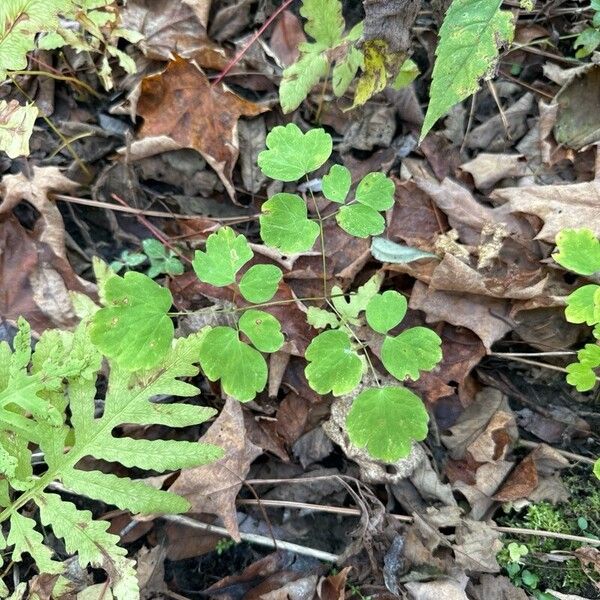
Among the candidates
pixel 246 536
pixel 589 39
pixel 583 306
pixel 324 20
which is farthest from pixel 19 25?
pixel 589 39

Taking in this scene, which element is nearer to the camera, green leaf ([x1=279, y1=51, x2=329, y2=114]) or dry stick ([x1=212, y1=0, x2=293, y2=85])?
green leaf ([x1=279, y1=51, x2=329, y2=114])

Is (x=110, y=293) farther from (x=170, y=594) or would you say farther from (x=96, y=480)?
(x=170, y=594)

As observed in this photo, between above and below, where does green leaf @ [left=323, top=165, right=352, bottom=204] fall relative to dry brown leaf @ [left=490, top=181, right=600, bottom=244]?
above

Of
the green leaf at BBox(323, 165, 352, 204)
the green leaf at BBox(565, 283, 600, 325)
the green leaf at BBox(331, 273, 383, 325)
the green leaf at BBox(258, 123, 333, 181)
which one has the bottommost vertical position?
the green leaf at BBox(565, 283, 600, 325)

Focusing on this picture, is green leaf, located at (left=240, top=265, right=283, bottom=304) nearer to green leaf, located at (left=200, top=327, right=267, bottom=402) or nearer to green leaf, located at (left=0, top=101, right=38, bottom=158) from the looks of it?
green leaf, located at (left=200, top=327, right=267, bottom=402)

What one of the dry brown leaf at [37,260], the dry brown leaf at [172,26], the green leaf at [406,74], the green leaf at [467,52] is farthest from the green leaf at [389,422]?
the dry brown leaf at [172,26]

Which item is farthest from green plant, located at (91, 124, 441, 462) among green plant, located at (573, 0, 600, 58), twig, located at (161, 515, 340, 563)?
green plant, located at (573, 0, 600, 58)

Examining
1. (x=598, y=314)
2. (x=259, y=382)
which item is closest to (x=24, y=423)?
(x=259, y=382)
